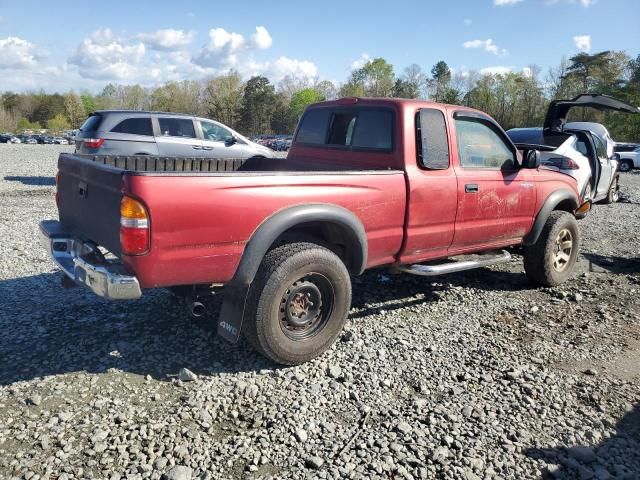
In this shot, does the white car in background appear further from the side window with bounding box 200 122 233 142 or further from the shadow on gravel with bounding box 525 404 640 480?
the shadow on gravel with bounding box 525 404 640 480

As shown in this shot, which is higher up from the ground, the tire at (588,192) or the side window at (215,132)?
the side window at (215,132)

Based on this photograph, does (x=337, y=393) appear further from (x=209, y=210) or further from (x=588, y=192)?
(x=588, y=192)

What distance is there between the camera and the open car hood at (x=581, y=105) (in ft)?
30.3

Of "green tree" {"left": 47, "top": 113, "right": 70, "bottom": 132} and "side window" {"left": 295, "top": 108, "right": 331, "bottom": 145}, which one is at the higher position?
"side window" {"left": 295, "top": 108, "right": 331, "bottom": 145}

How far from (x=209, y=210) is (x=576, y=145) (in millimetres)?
9082

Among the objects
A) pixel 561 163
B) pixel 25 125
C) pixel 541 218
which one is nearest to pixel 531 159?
pixel 541 218

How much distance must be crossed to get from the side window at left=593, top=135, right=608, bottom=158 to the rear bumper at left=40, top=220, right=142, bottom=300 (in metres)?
10.3

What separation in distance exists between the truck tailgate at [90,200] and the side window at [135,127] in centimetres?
670

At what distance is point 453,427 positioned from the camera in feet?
10.2

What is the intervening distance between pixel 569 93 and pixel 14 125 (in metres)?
99.3

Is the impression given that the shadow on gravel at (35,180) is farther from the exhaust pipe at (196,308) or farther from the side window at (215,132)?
the exhaust pipe at (196,308)

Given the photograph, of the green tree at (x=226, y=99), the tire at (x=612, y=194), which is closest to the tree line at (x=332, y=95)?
the green tree at (x=226, y=99)

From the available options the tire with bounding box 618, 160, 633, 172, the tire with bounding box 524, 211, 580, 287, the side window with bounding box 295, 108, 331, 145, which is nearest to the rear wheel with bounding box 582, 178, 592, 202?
the tire with bounding box 524, 211, 580, 287

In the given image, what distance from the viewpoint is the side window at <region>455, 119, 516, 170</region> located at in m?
4.91
